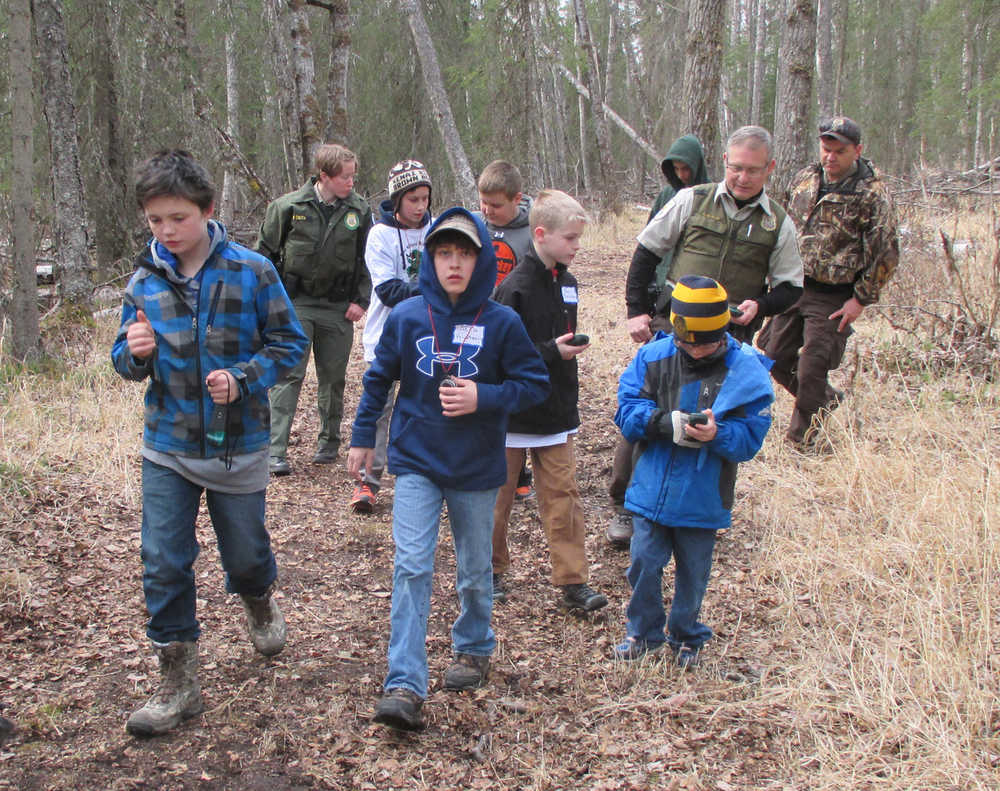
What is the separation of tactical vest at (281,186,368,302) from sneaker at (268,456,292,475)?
4.11ft

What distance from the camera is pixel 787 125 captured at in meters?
9.91

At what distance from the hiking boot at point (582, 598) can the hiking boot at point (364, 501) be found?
189 centimetres

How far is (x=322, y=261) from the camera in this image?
6.12 metres

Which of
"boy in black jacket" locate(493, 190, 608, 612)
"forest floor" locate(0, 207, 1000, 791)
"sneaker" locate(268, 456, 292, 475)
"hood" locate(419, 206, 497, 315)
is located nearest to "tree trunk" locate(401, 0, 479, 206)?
"sneaker" locate(268, 456, 292, 475)

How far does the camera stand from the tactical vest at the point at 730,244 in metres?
4.64

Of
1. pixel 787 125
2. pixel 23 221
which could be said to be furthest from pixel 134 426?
pixel 787 125

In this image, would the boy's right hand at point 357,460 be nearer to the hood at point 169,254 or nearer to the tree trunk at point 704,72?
the hood at point 169,254

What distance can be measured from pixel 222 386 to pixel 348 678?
1.45m

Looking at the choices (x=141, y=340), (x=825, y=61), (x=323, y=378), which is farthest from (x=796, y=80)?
(x=825, y=61)

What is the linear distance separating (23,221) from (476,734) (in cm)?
596

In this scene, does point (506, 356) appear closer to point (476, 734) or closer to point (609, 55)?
point (476, 734)

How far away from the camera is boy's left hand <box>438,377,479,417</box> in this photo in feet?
10.2

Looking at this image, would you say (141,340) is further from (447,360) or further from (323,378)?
(323,378)

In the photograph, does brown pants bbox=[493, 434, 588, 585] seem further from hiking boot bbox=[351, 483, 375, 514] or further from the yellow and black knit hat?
hiking boot bbox=[351, 483, 375, 514]
